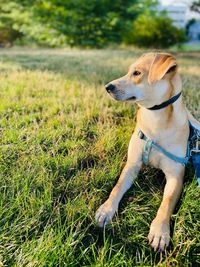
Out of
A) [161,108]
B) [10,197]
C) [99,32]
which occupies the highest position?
[161,108]

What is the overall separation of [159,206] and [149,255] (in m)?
0.45

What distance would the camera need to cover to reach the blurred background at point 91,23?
14438 millimetres

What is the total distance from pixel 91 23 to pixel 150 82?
41.5ft

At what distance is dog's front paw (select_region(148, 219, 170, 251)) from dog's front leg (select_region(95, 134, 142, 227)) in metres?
0.29

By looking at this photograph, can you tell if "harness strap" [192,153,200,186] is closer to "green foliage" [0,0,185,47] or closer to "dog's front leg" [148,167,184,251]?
"dog's front leg" [148,167,184,251]

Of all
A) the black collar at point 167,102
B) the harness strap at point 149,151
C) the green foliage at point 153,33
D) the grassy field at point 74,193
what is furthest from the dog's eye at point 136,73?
the green foliage at point 153,33

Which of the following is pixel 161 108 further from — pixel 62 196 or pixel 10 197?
pixel 10 197

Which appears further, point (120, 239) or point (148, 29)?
point (148, 29)

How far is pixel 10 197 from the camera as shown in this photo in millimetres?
2490

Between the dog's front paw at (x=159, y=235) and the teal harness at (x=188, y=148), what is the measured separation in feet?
1.80

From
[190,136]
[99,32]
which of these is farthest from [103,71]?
[99,32]

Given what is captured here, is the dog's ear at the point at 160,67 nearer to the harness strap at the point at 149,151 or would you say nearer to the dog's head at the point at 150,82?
the dog's head at the point at 150,82

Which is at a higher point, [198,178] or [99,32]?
[198,178]

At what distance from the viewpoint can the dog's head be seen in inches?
107
